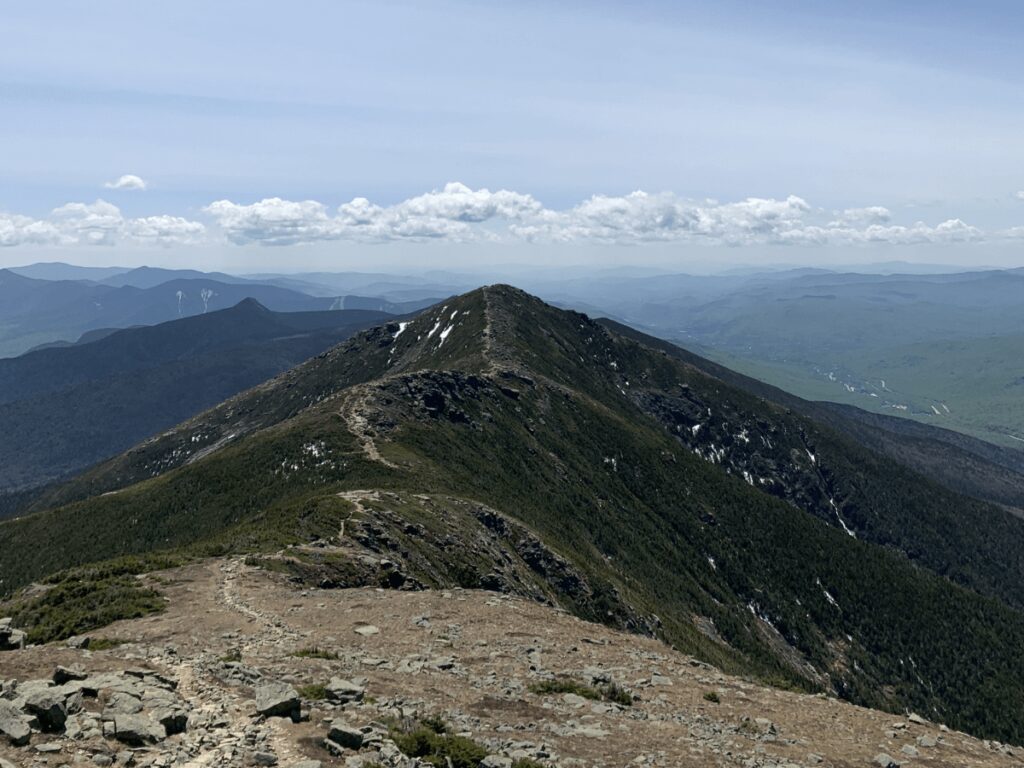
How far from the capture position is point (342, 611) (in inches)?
1980

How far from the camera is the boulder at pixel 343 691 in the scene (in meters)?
29.1

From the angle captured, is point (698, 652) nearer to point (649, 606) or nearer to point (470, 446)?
point (649, 606)

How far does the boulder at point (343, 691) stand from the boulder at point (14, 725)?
36.2 ft

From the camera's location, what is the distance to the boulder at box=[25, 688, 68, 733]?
2231 cm

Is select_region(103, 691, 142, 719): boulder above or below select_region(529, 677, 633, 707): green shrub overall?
above

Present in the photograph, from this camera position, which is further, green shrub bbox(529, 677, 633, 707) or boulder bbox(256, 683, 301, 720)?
green shrub bbox(529, 677, 633, 707)

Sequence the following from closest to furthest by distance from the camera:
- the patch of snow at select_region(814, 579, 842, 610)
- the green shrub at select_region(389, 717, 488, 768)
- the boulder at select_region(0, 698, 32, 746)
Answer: the boulder at select_region(0, 698, 32, 746) → the green shrub at select_region(389, 717, 488, 768) → the patch of snow at select_region(814, 579, 842, 610)

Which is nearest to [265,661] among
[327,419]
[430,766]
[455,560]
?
[430,766]

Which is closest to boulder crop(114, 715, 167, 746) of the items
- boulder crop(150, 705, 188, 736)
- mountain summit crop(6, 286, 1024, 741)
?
boulder crop(150, 705, 188, 736)

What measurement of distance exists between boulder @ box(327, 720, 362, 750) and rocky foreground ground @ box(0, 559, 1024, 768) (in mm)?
51

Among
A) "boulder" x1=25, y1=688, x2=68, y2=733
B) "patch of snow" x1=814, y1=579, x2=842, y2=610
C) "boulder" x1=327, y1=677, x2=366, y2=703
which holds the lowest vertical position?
"patch of snow" x1=814, y1=579, x2=842, y2=610

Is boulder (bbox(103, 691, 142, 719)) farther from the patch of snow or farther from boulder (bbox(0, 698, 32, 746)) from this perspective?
the patch of snow

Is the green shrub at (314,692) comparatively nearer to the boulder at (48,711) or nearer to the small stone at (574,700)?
the boulder at (48,711)

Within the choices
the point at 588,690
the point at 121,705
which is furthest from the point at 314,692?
the point at 588,690
